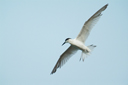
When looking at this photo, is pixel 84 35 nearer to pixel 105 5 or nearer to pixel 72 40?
pixel 72 40

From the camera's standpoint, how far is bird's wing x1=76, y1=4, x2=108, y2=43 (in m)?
11.3

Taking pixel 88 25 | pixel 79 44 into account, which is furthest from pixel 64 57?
pixel 88 25

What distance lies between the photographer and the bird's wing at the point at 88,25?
11.3 meters

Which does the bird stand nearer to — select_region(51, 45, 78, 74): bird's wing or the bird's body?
the bird's body

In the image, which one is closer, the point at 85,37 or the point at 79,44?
the point at 79,44

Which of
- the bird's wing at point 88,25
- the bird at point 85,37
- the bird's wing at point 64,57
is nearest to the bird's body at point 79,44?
the bird at point 85,37

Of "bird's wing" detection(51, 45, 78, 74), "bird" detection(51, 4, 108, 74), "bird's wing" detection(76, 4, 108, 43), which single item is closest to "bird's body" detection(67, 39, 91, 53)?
"bird" detection(51, 4, 108, 74)

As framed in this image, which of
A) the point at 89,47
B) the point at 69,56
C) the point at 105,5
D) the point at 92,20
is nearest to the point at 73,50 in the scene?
the point at 69,56

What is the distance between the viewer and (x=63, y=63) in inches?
493

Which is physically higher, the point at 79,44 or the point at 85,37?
the point at 85,37

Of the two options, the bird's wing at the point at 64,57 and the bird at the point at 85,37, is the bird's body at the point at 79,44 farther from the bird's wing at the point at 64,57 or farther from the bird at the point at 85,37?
the bird's wing at the point at 64,57

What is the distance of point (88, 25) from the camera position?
37.9ft

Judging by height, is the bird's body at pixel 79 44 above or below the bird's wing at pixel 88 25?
below

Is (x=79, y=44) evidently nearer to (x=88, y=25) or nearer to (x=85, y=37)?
(x=85, y=37)
